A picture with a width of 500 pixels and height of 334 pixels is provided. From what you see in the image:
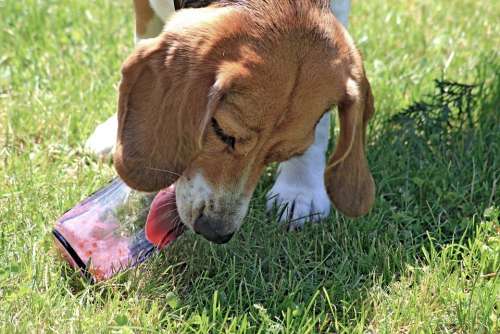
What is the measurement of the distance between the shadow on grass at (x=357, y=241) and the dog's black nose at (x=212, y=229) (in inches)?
7.7

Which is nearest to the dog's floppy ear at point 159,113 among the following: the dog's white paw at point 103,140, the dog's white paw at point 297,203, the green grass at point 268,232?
the green grass at point 268,232

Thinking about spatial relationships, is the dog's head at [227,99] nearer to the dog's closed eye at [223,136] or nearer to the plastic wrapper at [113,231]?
the dog's closed eye at [223,136]

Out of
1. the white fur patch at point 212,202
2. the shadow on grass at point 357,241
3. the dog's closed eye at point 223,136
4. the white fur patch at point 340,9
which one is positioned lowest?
the shadow on grass at point 357,241

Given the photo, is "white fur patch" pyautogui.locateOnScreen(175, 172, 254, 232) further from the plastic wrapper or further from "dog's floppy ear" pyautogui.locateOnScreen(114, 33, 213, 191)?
the plastic wrapper

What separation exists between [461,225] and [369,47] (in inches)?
69.4

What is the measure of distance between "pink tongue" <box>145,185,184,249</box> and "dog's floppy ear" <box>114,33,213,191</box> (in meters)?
0.19

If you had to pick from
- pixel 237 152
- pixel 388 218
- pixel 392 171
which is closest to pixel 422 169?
pixel 392 171

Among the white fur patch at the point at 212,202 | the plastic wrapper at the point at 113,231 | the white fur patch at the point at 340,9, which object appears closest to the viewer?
the white fur patch at the point at 212,202

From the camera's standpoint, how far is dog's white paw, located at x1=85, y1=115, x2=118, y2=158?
12.8ft

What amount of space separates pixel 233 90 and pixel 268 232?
33.8 inches

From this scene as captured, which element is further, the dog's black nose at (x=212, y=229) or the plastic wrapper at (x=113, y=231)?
the plastic wrapper at (x=113, y=231)

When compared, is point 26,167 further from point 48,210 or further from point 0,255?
point 0,255

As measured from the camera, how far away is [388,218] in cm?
368

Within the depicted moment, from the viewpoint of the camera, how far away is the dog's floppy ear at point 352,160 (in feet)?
10.1
